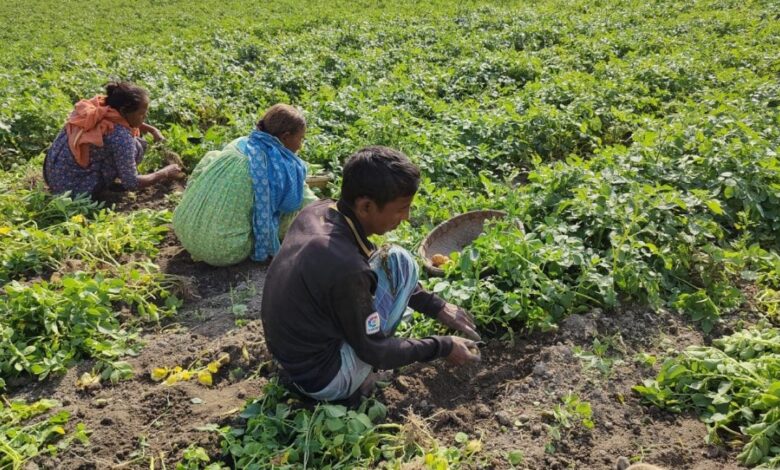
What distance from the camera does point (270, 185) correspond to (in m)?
4.27

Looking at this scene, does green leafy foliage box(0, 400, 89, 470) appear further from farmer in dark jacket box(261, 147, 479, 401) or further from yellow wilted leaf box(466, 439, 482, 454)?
yellow wilted leaf box(466, 439, 482, 454)

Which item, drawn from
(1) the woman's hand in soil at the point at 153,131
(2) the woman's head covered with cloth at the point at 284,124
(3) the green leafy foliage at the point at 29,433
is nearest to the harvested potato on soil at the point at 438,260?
(2) the woman's head covered with cloth at the point at 284,124

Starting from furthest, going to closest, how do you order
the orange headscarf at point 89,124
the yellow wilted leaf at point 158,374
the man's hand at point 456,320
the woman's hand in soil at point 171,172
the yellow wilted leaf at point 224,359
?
1. the woman's hand in soil at point 171,172
2. the orange headscarf at point 89,124
3. the yellow wilted leaf at point 224,359
4. the yellow wilted leaf at point 158,374
5. the man's hand at point 456,320

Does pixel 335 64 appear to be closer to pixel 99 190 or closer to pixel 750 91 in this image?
pixel 99 190

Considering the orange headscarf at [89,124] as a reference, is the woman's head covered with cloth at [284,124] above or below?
above

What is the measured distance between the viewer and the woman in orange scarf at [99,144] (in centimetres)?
488

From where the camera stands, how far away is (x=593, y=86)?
730 cm

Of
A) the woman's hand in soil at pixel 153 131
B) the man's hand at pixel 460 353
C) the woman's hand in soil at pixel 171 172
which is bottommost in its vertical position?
the woman's hand in soil at pixel 171 172

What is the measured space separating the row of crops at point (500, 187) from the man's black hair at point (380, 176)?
1.03 meters

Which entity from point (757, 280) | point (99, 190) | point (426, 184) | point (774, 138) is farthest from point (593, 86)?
point (99, 190)

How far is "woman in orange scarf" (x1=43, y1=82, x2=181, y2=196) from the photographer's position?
4.88 m

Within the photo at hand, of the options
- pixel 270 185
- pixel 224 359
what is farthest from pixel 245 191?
pixel 224 359

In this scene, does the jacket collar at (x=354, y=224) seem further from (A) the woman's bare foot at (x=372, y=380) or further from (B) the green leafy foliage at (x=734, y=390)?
(B) the green leafy foliage at (x=734, y=390)

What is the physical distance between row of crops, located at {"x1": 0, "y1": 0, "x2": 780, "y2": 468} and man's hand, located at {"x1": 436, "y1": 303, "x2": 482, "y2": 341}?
27cm
